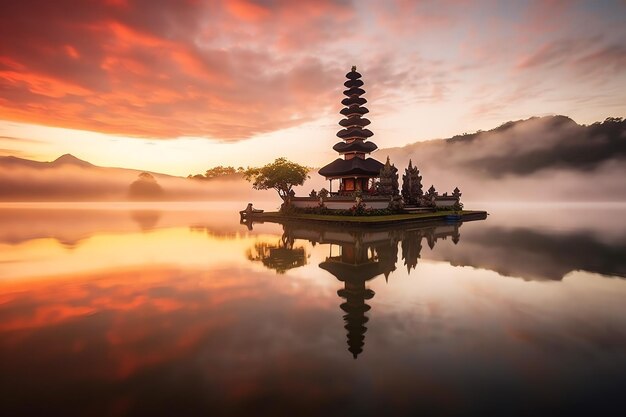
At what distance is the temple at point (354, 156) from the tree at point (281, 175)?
3.84 m

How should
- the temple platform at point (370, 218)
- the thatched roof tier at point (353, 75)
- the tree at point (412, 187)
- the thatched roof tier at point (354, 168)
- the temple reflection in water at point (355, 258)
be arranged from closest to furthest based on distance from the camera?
the temple reflection in water at point (355, 258)
the temple platform at point (370, 218)
the thatched roof tier at point (354, 168)
the tree at point (412, 187)
the thatched roof tier at point (353, 75)

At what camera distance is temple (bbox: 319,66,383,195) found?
44.5 meters

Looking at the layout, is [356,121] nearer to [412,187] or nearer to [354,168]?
[354,168]

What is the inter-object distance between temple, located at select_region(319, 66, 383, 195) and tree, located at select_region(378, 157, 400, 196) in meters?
3.68

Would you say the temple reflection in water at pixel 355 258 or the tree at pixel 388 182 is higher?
the tree at pixel 388 182

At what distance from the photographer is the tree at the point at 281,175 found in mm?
47156

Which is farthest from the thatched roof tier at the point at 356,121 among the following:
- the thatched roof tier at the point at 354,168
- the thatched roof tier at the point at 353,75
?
the thatched roof tier at the point at 354,168

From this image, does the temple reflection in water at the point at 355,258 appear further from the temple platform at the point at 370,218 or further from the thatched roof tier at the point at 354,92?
the thatched roof tier at the point at 354,92

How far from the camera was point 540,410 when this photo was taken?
14.8 feet

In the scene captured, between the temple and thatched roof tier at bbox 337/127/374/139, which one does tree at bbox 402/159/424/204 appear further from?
thatched roof tier at bbox 337/127/374/139

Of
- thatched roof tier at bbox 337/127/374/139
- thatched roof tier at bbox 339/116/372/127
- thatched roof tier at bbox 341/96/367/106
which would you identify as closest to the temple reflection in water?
thatched roof tier at bbox 337/127/374/139

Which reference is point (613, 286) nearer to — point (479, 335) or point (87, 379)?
point (479, 335)

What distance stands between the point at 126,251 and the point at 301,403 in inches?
720

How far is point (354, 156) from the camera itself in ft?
159
